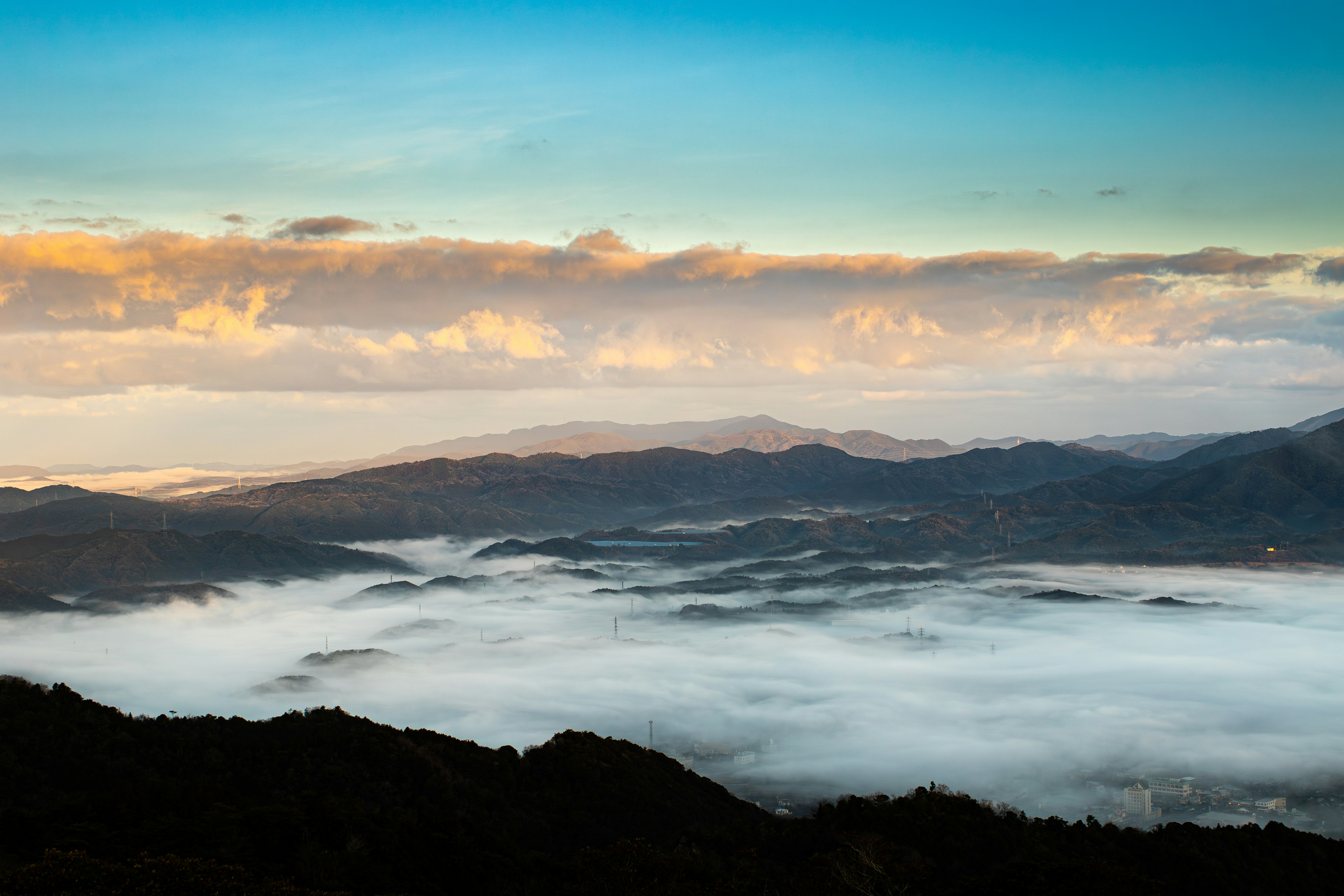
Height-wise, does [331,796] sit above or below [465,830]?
above

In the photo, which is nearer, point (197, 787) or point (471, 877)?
point (471, 877)

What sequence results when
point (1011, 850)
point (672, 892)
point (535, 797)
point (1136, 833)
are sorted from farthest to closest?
1. point (535, 797)
2. point (1136, 833)
3. point (1011, 850)
4. point (672, 892)

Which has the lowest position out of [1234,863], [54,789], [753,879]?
[1234,863]

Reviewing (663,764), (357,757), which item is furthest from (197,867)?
(663,764)

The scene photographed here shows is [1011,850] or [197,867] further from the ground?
[197,867]

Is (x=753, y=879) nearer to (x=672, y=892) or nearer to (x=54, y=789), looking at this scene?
(x=672, y=892)

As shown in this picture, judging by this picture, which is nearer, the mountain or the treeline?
the treeline

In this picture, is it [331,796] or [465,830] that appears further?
[331,796]

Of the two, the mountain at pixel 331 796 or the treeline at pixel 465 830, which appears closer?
the treeline at pixel 465 830
